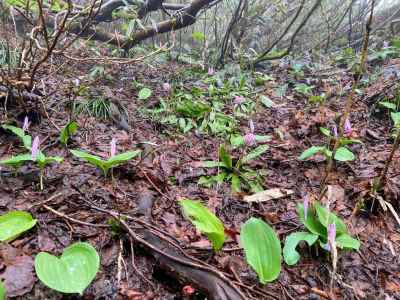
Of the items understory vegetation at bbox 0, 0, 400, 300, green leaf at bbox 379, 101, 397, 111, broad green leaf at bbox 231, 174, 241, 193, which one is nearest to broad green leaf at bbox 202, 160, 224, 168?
understory vegetation at bbox 0, 0, 400, 300

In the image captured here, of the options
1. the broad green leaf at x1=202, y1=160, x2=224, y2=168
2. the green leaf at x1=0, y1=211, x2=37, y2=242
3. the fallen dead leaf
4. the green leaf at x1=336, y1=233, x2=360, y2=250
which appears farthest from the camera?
the broad green leaf at x1=202, y1=160, x2=224, y2=168

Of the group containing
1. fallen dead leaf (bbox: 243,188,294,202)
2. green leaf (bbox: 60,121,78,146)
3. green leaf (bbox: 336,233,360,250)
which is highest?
green leaf (bbox: 60,121,78,146)

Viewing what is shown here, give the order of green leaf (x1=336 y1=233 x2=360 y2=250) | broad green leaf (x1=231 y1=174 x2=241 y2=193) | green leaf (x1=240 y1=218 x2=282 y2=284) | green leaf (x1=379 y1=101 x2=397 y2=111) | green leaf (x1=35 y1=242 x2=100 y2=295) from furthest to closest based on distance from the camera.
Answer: green leaf (x1=379 y1=101 x2=397 y2=111), broad green leaf (x1=231 y1=174 x2=241 y2=193), green leaf (x1=336 y1=233 x2=360 y2=250), green leaf (x1=240 y1=218 x2=282 y2=284), green leaf (x1=35 y1=242 x2=100 y2=295)

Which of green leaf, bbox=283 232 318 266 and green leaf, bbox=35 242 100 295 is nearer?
green leaf, bbox=35 242 100 295

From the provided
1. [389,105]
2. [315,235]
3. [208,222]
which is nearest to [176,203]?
[208,222]

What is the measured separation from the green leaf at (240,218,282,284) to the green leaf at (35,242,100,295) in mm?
631

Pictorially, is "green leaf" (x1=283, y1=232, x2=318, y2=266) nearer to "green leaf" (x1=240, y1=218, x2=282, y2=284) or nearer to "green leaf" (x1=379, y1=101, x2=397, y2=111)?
"green leaf" (x1=240, y1=218, x2=282, y2=284)

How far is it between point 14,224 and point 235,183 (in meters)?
1.45

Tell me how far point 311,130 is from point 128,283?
2.42 m

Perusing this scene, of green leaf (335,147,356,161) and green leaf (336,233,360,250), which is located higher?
green leaf (335,147,356,161)

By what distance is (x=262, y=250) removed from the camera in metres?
1.35

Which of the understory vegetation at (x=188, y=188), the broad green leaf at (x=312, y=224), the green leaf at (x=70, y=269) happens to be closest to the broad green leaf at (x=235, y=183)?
the understory vegetation at (x=188, y=188)

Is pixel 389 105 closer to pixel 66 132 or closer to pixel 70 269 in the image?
pixel 66 132

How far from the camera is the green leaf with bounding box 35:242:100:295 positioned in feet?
3.47
